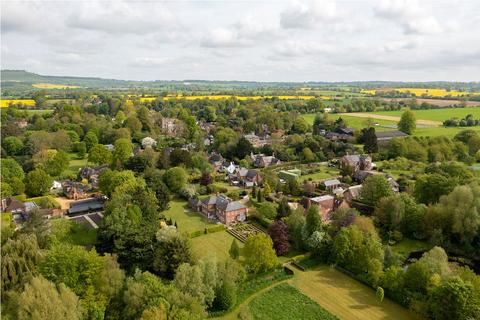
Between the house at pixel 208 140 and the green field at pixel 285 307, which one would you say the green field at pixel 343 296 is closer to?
the green field at pixel 285 307

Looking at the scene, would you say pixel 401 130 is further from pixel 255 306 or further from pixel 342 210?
pixel 255 306

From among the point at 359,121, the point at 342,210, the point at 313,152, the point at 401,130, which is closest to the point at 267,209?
the point at 342,210

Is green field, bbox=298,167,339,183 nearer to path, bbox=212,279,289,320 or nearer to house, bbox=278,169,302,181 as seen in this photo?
house, bbox=278,169,302,181

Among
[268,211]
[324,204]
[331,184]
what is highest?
[324,204]

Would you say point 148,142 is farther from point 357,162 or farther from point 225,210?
point 357,162

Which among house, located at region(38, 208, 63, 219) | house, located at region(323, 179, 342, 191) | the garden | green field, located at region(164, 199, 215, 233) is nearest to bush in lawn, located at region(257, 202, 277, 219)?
the garden

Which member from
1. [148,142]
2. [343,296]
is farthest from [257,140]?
[343,296]

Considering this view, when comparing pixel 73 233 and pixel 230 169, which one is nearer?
pixel 73 233
